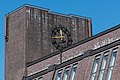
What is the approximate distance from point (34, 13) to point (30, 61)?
234 inches

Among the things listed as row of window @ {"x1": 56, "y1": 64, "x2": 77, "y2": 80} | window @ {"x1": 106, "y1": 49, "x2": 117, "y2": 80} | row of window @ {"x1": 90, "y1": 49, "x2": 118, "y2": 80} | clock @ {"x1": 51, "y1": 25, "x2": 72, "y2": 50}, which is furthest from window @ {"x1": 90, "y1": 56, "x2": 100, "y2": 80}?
clock @ {"x1": 51, "y1": 25, "x2": 72, "y2": 50}

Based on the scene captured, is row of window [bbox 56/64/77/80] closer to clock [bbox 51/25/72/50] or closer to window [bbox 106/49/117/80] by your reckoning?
window [bbox 106/49/117/80]

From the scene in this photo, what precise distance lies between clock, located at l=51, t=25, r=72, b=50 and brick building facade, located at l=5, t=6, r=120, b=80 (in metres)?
0.62

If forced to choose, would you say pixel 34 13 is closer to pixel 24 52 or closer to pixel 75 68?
pixel 24 52

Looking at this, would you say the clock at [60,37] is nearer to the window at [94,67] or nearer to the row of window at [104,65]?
the window at [94,67]

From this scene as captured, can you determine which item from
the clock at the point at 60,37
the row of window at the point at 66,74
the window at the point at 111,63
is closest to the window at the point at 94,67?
the window at the point at 111,63

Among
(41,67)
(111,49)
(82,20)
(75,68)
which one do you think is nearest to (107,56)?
(111,49)

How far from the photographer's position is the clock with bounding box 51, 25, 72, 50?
194 ft

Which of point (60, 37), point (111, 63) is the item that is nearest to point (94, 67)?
point (111, 63)

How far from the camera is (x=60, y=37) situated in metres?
59.2

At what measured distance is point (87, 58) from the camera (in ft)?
154

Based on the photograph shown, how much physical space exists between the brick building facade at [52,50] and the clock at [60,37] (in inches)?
24.5

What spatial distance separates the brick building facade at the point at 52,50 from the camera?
45.0 metres

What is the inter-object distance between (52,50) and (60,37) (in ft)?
5.70
